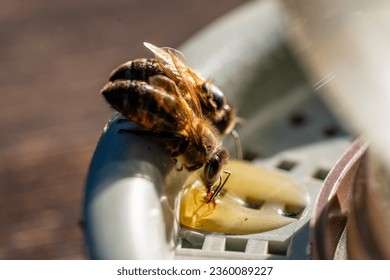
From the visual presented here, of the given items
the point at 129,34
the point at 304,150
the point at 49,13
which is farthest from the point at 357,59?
the point at 49,13

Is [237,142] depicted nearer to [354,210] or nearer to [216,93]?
[216,93]

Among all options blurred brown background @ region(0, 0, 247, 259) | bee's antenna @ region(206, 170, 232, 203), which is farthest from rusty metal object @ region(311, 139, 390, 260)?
blurred brown background @ region(0, 0, 247, 259)

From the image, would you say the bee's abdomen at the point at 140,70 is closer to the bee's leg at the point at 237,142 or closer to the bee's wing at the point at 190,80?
the bee's wing at the point at 190,80

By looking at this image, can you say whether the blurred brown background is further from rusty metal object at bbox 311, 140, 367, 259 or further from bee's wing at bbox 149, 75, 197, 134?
rusty metal object at bbox 311, 140, 367, 259

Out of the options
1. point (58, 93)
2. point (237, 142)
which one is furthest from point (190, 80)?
point (58, 93)
